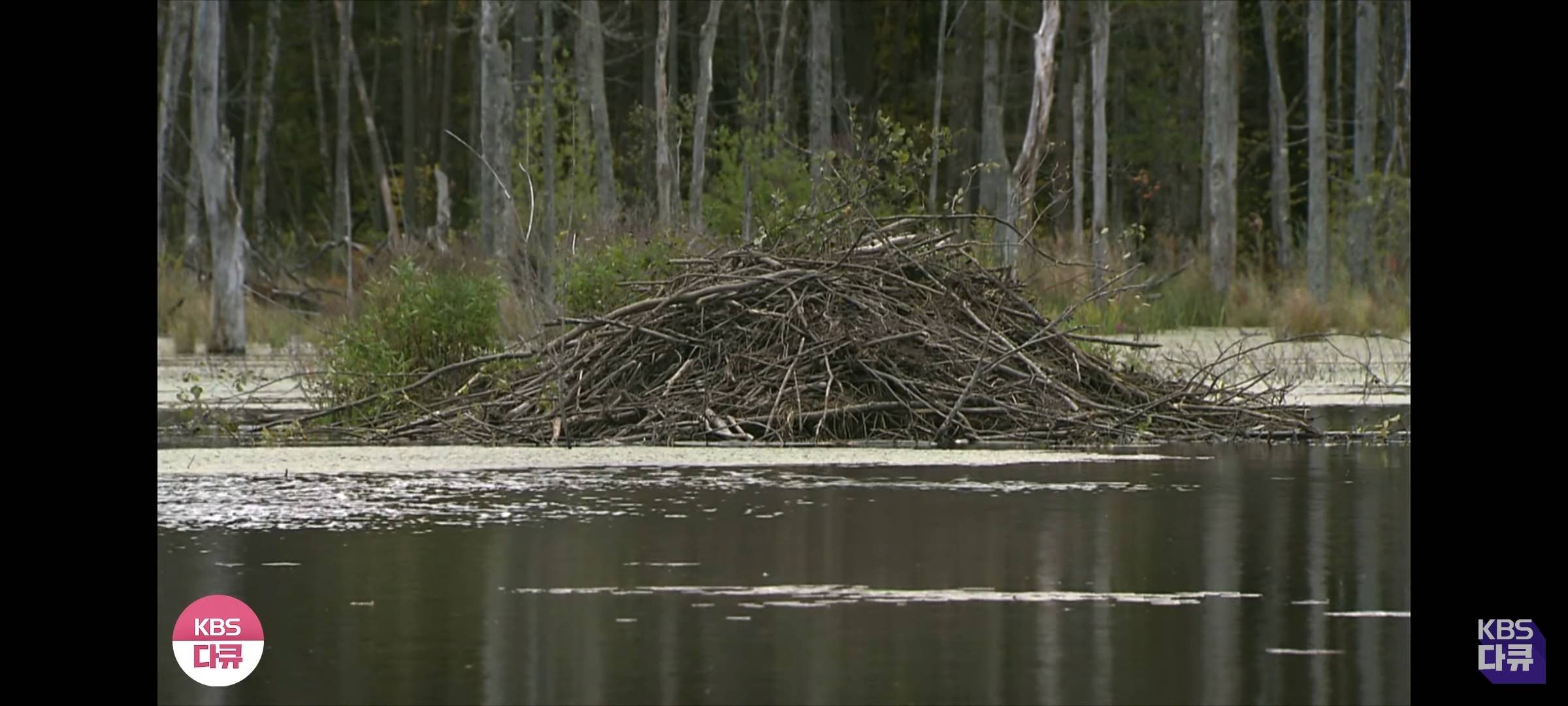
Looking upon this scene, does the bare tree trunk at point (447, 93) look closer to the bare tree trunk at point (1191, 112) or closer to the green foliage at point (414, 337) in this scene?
the bare tree trunk at point (1191, 112)

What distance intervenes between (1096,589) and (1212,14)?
27448mm

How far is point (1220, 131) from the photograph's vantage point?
34.2 meters

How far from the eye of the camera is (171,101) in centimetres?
4259

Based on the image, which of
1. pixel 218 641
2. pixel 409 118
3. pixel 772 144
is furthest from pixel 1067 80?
pixel 218 641

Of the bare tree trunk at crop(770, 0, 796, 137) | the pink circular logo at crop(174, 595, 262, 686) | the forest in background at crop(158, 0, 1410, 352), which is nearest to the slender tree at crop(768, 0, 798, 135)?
the bare tree trunk at crop(770, 0, 796, 137)

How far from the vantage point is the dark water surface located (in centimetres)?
656

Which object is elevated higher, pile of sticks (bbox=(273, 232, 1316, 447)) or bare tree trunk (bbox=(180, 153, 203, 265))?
bare tree trunk (bbox=(180, 153, 203, 265))

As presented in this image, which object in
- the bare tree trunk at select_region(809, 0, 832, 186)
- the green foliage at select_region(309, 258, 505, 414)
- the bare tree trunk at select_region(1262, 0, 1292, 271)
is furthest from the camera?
the bare tree trunk at select_region(1262, 0, 1292, 271)

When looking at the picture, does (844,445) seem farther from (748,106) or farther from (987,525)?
(748,106)

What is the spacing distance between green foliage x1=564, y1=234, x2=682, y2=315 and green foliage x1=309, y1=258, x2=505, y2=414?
0.79 metres

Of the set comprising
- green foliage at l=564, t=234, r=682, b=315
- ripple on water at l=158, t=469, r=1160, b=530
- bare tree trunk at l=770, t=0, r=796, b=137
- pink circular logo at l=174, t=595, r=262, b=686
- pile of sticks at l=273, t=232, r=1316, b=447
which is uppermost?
bare tree trunk at l=770, t=0, r=796, b=137

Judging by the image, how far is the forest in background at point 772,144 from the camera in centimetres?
2472

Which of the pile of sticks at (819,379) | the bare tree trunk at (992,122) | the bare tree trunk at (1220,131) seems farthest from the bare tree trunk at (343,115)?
the pile of sticks at (819,379)

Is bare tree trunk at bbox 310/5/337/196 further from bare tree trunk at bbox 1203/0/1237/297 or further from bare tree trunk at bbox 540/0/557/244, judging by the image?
bare tree trunk at bbox 1203/0/1237/297
